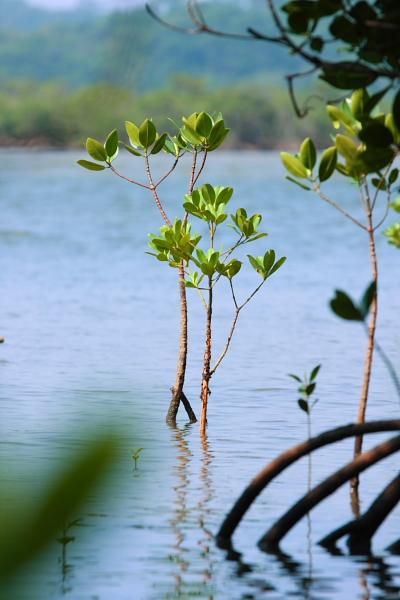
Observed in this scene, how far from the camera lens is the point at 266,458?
8984 millimetres

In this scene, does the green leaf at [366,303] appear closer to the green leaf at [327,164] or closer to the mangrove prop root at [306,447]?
the mangrove prop root at [306,447]

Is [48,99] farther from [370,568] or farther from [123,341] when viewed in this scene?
[370,568]

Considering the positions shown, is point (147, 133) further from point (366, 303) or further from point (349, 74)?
point (349, 74)

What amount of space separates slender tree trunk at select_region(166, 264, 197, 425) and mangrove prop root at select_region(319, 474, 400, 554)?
3.36m

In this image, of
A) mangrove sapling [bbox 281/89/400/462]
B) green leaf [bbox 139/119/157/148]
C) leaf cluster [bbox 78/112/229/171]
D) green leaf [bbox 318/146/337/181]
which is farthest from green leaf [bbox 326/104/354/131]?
green leaf [bbox 139/119/157/148]

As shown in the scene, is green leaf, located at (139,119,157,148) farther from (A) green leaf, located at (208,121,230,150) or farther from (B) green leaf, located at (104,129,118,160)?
(A) green leaf, located at (208,121,230,150)

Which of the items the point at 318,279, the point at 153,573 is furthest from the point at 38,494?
the point at 318,279

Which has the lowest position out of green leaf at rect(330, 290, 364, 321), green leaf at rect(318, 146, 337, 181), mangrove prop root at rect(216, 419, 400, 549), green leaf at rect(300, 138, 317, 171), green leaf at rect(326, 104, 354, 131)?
mangrove prop root at rect(216, 419, 400, 549)

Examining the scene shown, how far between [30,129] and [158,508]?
100m

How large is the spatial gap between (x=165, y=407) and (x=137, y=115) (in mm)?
99741

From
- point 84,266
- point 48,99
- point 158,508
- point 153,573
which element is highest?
point 153,573

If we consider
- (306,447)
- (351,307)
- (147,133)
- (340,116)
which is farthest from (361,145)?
(147,133)

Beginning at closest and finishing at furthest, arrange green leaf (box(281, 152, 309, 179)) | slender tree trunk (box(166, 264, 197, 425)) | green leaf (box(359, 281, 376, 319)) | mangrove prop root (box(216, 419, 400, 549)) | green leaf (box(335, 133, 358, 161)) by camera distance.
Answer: green leaf (box(359, 281, 376, 319)) → mangrove prop root (box(216, 419, 400, 549)) → green leaf (box(335, 133, 358, 161)) → green leaf (box(281, 152, 309, 179)) → slender tree trunk (box(166, 264, 197, 425))

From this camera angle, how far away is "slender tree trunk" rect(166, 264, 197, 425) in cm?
953
